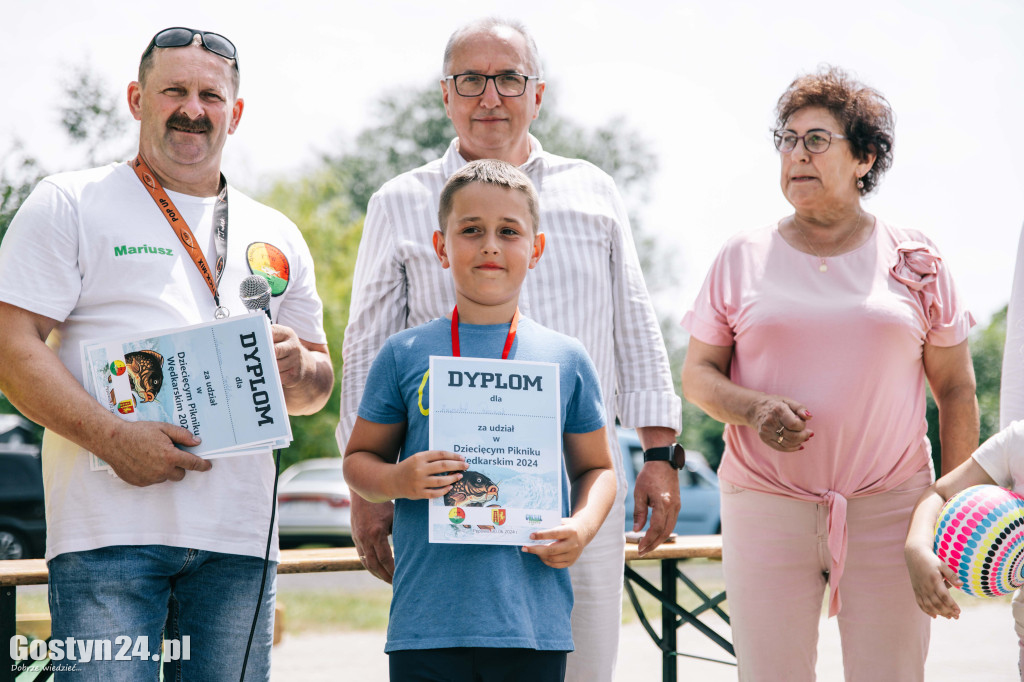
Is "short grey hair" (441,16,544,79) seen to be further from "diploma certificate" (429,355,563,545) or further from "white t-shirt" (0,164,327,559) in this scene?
"diploma certificate" (429,355,563,545)

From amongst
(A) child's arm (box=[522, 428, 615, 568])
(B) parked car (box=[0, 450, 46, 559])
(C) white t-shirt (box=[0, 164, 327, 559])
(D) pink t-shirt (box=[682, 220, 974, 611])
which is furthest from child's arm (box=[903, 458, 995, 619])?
(B) parked car (box=[0, 450, 46, 559])

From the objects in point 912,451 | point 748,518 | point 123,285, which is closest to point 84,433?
point 123,285

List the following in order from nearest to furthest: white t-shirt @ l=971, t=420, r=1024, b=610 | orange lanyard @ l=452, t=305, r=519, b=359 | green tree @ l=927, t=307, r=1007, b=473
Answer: orange lanyard @ l=452, t=305, r=519, b=359 < white t-shirt @ l=971, t=420, r=1024, b=610 < green tree @ l=927, t=307, r=1007, b=473

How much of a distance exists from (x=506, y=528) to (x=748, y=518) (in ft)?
3.83

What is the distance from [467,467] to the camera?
2.21 meters

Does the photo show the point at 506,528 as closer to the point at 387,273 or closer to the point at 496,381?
the point at 496,381

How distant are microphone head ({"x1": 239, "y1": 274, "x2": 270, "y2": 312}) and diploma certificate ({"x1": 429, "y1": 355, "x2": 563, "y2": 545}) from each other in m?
0.65

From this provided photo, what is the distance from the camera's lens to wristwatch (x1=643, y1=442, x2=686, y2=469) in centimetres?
292

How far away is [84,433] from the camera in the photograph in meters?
2.40

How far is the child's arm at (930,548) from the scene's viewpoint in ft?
8.17

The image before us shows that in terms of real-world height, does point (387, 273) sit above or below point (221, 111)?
below

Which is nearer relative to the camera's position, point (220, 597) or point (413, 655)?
point (413, 655)

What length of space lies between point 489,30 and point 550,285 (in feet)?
2.74

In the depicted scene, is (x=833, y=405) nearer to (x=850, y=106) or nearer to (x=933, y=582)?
(x=933, y=582)
